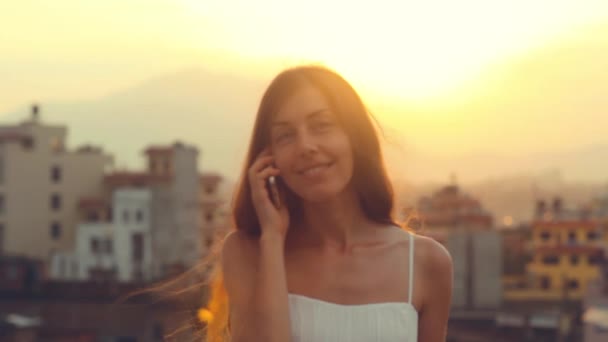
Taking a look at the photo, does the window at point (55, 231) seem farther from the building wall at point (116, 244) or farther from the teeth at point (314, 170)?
the teeth at point (314, 170)

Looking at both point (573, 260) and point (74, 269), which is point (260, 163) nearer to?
point (573, 260)

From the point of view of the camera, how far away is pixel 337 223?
2.77 metres

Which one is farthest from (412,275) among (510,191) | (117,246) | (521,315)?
(510,191)

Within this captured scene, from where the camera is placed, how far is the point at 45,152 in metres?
48.2

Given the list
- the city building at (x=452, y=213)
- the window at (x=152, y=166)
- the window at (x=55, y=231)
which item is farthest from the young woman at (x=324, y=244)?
the window at (x=55, y=231)

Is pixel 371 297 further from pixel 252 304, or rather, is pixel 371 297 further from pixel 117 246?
pixel 117 246

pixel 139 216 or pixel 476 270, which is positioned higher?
pixel 139 216

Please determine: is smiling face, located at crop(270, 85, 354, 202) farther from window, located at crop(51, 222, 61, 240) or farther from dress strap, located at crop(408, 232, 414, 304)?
window, located at crop(51, 222, 61, 240)

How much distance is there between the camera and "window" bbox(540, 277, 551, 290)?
41781 mm

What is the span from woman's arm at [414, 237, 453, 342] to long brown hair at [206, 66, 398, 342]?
0.10 metres

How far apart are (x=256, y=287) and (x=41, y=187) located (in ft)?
154

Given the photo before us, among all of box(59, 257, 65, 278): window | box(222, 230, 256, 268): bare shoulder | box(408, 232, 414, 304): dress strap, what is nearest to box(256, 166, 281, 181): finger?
box(222, 230, 256, 268): bare shoulder

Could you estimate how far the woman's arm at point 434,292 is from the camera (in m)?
2.75

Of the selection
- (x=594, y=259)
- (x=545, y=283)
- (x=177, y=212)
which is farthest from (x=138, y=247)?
(x=594, y=259)
